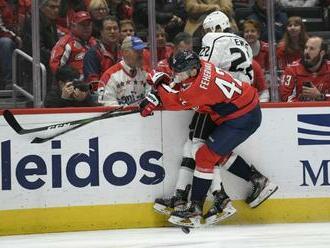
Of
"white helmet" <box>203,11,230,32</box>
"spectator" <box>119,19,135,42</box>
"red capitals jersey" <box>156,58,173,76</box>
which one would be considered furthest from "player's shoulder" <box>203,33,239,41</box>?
"spectator" <box>119,19,135,42</box>

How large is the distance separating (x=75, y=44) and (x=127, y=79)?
0.45 m

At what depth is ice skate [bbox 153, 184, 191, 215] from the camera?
18.4 feet

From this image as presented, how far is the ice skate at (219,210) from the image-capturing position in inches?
220

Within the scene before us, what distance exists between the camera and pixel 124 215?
18.8ft

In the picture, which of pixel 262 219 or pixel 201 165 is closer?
pixel 201 165

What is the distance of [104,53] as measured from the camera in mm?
5953

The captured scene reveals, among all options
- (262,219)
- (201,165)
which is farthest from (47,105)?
(262,219)

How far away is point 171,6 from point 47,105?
117cm

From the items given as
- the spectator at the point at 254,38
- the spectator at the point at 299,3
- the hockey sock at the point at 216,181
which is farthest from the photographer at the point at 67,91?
the spectator at the point at 299,3

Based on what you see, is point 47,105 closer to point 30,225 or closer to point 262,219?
point 30,225

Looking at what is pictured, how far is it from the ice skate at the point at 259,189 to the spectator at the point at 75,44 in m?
1.44

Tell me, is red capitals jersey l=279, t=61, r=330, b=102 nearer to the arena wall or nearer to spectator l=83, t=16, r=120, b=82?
the arena wall

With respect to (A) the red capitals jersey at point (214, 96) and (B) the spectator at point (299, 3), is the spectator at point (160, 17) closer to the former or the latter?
(A) the red capitals jersey at point (214, 96)

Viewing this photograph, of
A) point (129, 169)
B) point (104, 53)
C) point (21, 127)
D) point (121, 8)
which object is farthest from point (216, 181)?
→ point (121, 8)
